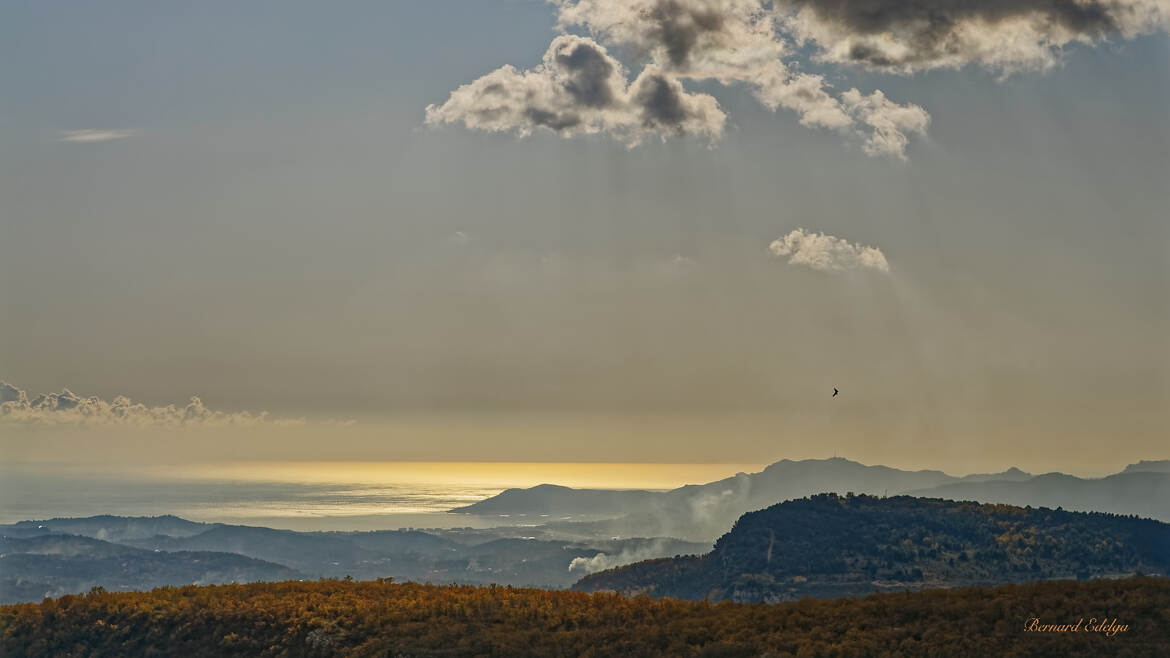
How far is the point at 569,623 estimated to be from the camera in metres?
68.1

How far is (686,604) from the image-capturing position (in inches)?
2844

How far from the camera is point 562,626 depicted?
67438mm

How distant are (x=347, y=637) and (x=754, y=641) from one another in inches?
943

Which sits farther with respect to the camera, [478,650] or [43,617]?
[43,617]

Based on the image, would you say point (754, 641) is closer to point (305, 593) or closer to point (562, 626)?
point (562, 626)

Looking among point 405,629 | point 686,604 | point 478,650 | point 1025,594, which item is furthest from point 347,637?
point 1025,594

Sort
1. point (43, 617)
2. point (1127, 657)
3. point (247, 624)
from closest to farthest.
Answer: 1. point (1127, 657)
2. point (247, 624)
3. point (43, 617)

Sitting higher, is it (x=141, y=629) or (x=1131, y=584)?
(x=1131, y=584)

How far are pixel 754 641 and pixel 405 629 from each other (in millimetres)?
20711

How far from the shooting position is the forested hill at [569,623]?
57.8 meters

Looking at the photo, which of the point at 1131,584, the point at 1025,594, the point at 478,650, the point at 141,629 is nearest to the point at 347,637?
the point at 478,650

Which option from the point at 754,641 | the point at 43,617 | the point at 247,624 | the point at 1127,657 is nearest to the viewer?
the point at 1127,657

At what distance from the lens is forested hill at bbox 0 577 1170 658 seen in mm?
57844

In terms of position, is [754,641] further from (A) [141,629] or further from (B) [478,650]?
(A) [141,629]
